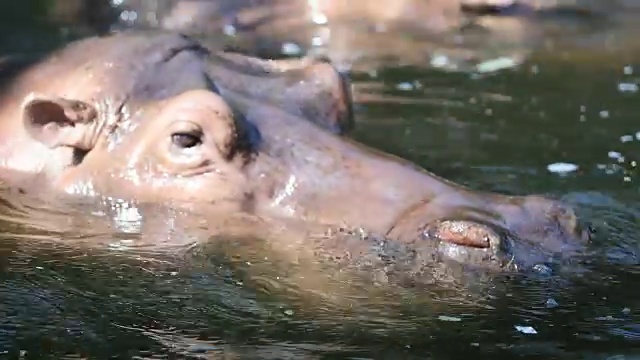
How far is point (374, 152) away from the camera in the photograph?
12.4 feet

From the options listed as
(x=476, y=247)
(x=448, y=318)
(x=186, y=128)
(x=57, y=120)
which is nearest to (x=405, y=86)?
(x=57, y=120)

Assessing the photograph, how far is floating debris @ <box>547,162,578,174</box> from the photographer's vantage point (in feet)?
16.4

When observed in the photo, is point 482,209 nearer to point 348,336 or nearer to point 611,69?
point 348,336

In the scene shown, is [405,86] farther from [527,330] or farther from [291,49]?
[527,330]

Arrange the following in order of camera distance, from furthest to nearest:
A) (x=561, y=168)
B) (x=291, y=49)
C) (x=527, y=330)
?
(x=291, y=49) → (x=561, y=168) → (x=527, y=330)

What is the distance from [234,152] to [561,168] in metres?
1.93

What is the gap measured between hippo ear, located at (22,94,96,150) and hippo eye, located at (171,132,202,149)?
0.36 meters

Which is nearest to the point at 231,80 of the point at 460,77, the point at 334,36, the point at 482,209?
the point at 482,209

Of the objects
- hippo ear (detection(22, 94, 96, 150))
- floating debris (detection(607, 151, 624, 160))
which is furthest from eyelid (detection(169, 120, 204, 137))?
floating debris (detection(607, 151, 624, 160))

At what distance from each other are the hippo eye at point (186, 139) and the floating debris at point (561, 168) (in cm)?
193

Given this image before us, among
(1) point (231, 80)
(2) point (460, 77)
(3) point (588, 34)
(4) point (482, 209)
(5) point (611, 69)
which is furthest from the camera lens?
(3) point (588, 34)

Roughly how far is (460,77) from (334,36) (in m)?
2.10

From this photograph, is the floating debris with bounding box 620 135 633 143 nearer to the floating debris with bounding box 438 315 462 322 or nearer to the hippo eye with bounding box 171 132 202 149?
the hippo eye with bounding box 171 132 202 149

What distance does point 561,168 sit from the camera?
5.05 meters
